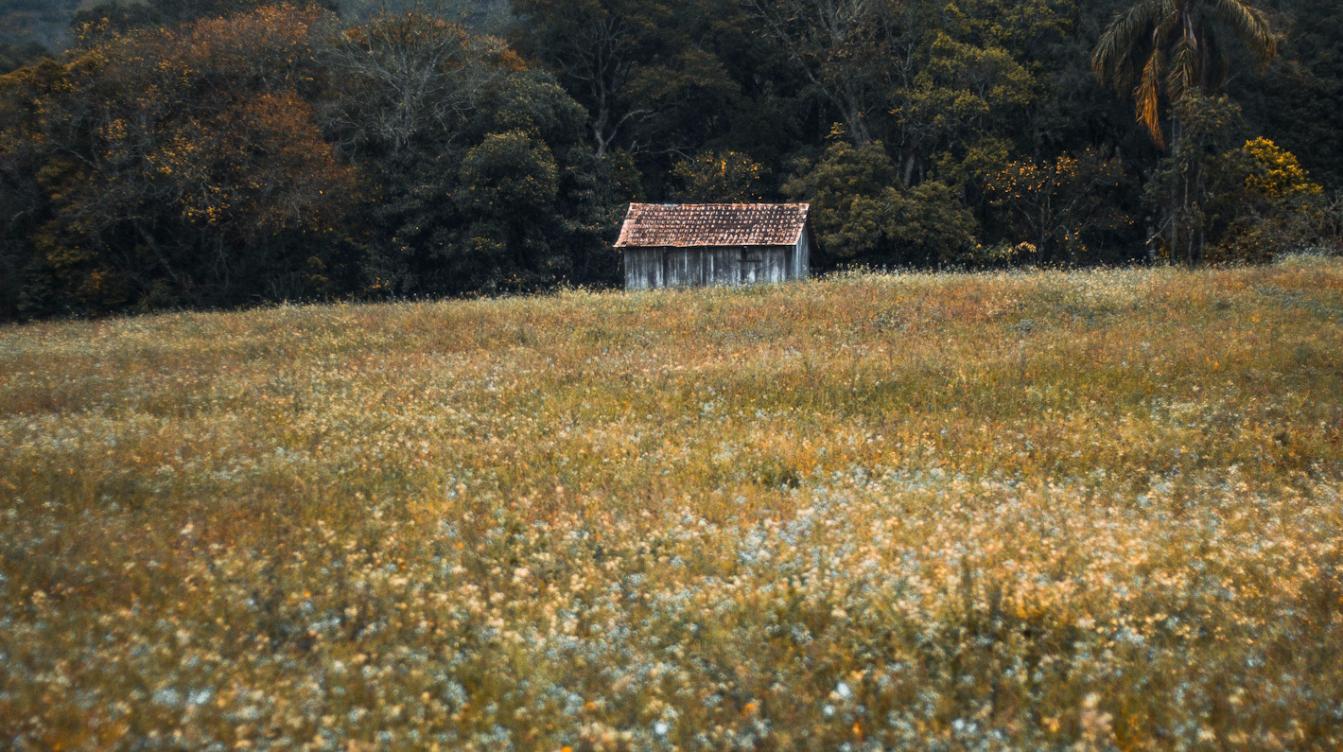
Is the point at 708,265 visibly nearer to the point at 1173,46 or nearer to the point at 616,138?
the point at 616,138

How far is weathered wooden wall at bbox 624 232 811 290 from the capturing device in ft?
117

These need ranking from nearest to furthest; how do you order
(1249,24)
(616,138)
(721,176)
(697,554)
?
1. (697,554)
2. (1249,24)
3. (721,176)
4. (616,138)

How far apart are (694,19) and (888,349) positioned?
36.0m

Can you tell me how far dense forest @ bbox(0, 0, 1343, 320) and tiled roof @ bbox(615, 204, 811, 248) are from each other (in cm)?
439

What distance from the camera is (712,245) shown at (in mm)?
35531

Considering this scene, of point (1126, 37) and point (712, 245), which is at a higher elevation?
point (1126, 37)

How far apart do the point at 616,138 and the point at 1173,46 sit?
1010 inches

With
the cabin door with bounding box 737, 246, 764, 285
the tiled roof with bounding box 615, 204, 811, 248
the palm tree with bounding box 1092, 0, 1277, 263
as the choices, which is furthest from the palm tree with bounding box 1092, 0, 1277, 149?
the cabin door with bounding box 737, 246, 764, 285

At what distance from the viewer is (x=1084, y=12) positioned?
42188mm

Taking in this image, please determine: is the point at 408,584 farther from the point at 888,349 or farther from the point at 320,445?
the point at 888,349

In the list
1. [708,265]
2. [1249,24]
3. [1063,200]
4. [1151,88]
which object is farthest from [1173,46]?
[708,265]

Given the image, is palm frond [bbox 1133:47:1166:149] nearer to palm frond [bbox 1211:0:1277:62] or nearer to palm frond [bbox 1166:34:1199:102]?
palm frond [bbox 1166:34:1199:102]

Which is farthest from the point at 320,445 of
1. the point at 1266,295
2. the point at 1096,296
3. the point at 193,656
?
the point at 1266,295

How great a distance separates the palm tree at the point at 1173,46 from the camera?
29719 millimetres
